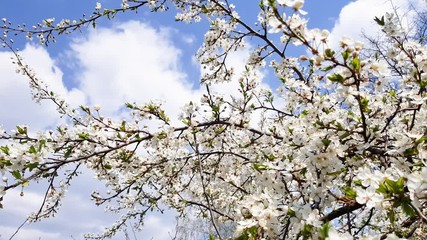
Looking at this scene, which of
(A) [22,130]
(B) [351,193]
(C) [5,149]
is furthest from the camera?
(A) [22,130]

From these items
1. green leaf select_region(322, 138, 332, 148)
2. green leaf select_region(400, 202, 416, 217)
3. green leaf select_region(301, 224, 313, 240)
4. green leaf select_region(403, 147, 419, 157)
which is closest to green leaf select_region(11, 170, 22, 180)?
green leaf select_region(301, 224, 313, 240)

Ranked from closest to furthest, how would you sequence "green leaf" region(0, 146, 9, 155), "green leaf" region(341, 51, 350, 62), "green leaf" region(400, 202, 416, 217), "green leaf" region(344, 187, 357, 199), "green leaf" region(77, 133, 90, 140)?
"green leaf" region(400, 202, 416, 217) < "green leaf" region(344, 187, 357, 199) < "green leaf" region(341, 51, 350, 62) < "green leaf" region(0, 146, 9, 155) < "green leaf" region(77, 133, 90, 140)

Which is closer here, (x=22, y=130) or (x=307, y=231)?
(x=307, y=231)

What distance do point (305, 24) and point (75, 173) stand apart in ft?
9.74

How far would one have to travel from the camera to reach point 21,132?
292 centimetres

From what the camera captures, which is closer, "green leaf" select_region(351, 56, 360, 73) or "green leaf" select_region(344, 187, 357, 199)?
"green leaf" select_region(344, 187, 357, 199)

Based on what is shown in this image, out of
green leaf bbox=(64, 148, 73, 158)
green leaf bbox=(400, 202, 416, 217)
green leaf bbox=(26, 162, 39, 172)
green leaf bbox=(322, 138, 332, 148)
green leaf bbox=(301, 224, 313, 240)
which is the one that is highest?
green leaf bbox=(64, 148, 73, 158)

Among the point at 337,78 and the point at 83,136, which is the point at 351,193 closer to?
the point at 337,78

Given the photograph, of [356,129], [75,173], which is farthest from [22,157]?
[356,129]

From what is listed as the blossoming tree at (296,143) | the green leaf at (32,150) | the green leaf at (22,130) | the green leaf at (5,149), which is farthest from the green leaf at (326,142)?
the green leaf at (22,130)

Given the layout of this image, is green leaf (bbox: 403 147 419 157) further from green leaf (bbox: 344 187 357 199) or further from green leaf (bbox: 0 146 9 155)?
green leaf (bbox: 0 146 9 155)

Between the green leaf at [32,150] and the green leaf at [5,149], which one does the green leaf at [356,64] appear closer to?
the green leaf at [32,150]

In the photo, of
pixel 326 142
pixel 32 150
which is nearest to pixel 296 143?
pixel 326 142

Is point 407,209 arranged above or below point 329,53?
below
